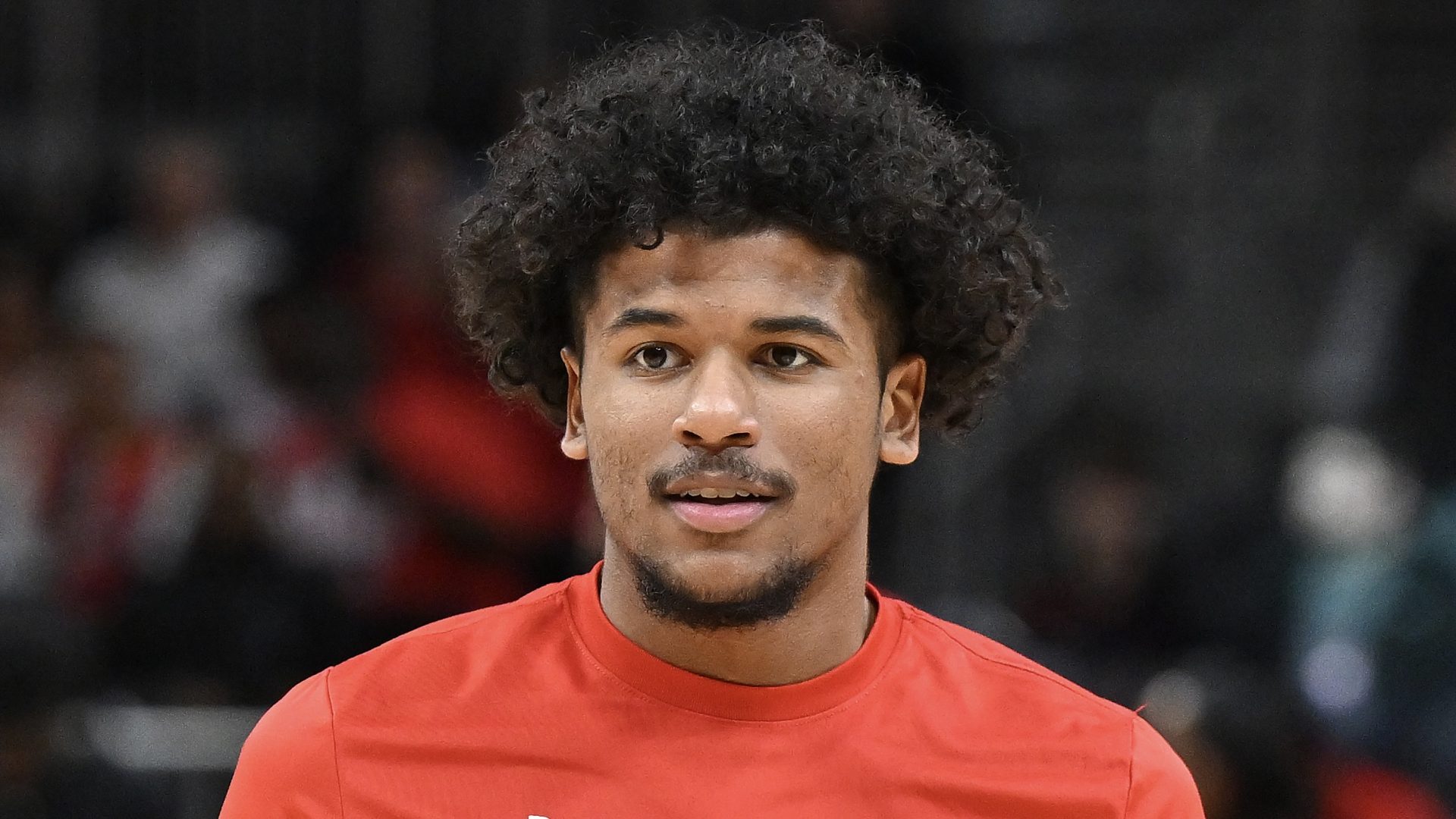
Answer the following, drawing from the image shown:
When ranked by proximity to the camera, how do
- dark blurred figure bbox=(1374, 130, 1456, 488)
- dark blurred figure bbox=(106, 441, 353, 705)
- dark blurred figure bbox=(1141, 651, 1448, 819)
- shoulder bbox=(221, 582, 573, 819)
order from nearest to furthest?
shoulder bbox=(221, 582, 573, 819) < dark blurred figure bbox=(1141, 651, 1448, 819) < dark blurred figure bbox=(106, 441, 353, 705) < dark blurred figure bbox=(1374, 130, 1456, 488)

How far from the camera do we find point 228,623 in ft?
20.4

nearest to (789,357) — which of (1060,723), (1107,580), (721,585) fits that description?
(721,585)

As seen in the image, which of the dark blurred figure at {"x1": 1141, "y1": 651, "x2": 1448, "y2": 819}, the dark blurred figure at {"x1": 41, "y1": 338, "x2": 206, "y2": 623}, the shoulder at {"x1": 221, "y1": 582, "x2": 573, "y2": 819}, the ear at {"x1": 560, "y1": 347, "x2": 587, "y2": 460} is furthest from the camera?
the dark blurred figure at {"x1": 41, "y1": 338, "x2": 206, "y2": 623}

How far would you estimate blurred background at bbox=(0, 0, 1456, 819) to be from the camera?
6.22 meters

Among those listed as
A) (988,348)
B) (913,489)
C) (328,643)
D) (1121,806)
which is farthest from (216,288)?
(1121,806)

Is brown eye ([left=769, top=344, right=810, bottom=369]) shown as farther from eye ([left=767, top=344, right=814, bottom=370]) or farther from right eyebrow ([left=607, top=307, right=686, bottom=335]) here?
Answer: right eyebrow ([left=607, top=307, right=686, bottom=335])

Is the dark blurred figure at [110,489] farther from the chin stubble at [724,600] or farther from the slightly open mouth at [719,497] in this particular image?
the slightly open mouth at [719,497]

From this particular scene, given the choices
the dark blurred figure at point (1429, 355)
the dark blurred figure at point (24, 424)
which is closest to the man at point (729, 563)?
the dark blurred figure at point (24, 424)

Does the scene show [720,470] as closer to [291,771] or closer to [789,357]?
[789,357]

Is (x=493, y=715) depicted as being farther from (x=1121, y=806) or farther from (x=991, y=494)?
(x=991, y=494)

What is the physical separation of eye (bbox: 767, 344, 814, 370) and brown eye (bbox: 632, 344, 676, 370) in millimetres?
153

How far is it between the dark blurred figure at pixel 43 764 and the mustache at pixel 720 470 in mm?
3455

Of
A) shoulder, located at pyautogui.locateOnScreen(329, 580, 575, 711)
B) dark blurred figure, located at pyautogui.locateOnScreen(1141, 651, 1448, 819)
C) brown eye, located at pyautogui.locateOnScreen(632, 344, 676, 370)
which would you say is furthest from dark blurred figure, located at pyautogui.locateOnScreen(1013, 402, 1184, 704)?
brown eye, located at pyautogui.locateOnScreen(632, 344, 676, 370)

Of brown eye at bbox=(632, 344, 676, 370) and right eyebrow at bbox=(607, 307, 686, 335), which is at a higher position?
right eyebrow at bbox=(607, 307, 686, 335)
